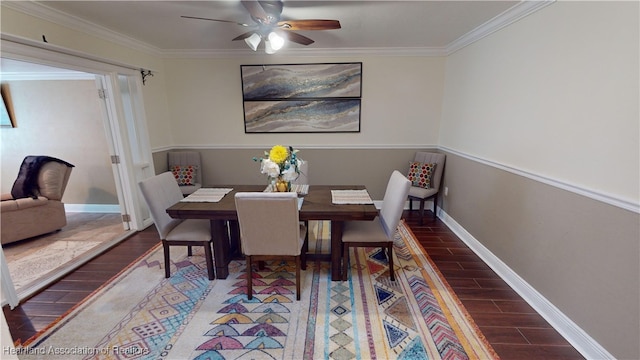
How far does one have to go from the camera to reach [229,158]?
435 centimetres

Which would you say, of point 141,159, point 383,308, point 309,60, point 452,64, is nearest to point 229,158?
point 141,159

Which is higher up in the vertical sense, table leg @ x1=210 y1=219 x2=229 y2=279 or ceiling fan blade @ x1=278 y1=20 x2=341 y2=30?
ceiling fan blade @ x1=278 y1=20 x2=341 y2=30

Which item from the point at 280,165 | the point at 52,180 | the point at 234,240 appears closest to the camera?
the point at 280,165

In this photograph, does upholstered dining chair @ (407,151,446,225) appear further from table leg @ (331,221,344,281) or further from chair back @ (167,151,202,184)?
chair back @ (167,151,202,184)

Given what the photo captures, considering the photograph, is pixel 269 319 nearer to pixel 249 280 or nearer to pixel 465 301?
pixel 249 280

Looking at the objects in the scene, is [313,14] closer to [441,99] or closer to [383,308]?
[441,99]

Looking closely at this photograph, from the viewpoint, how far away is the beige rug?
267 centimetres

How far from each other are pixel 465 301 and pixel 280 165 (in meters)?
1.90

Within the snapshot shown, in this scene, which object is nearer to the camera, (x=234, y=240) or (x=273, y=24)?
(x=273, y=24)

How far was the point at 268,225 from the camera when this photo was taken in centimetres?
205

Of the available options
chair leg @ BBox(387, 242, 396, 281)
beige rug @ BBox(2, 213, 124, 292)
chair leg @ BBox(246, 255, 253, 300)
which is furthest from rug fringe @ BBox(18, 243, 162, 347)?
chair leg @ BBox(387, 242, 396, 281)

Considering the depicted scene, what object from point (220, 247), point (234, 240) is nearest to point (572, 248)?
point (220, 247)

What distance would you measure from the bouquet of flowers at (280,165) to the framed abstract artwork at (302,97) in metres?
1.74

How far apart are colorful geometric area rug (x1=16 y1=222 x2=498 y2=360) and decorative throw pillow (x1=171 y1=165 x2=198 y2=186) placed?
1626 mm
